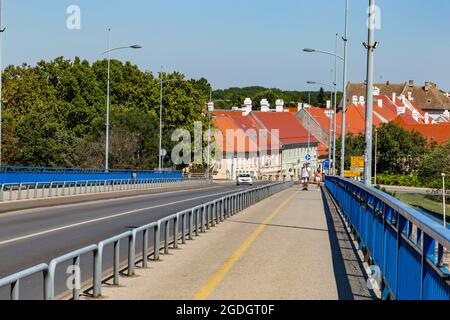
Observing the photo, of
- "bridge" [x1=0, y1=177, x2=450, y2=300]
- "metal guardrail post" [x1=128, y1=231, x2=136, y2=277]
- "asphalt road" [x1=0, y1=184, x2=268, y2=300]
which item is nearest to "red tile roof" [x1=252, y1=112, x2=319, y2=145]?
"asphalt road" [x1=0, y1=184, x2=268, y2=300]

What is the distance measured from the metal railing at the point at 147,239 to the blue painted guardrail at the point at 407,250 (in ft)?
12.2

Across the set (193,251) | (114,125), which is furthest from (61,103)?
(193,251)

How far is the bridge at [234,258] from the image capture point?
352 inches

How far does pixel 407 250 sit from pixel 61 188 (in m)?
37.7

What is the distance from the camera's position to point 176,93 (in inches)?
4151

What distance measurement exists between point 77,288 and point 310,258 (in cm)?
689

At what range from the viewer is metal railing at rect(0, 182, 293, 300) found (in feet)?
30.8

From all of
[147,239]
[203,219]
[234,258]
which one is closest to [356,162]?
[203,219]

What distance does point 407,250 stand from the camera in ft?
30.2

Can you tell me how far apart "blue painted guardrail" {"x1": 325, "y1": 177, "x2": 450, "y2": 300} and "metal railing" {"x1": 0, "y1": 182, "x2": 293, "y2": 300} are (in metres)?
3.71

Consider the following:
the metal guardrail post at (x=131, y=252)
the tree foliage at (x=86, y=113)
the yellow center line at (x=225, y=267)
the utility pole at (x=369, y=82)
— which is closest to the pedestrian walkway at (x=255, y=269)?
the yellow center line at (x=225, y=267)

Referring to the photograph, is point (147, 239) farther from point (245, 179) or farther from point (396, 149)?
point (396, 149)

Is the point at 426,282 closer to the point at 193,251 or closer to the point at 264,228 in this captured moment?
the point at 193,251

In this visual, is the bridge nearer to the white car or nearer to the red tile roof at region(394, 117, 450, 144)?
the white car
